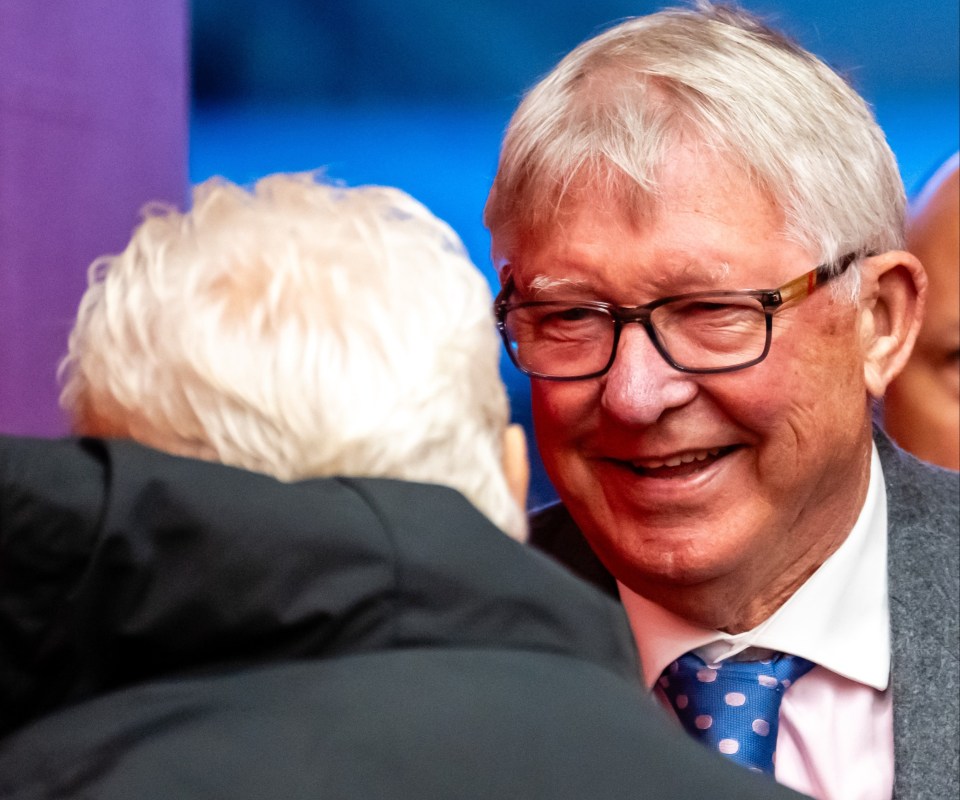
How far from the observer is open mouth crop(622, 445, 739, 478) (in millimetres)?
1635

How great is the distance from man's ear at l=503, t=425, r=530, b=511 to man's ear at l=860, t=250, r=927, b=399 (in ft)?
2.49

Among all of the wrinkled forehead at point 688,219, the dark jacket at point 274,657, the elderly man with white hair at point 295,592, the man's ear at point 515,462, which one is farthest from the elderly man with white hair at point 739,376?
the dark jacket at point 274,657

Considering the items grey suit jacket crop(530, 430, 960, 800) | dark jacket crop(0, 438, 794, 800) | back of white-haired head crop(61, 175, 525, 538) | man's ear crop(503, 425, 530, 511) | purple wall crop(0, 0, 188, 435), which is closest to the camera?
dark jacket crop(0, 438, 794, 800)

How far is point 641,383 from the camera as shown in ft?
5.11

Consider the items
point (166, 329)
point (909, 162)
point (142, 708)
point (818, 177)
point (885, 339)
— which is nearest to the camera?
point (142, 708)

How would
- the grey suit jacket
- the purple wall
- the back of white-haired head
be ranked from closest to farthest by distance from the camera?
the back of white-haired head → the grey suit jacket → the purple wall

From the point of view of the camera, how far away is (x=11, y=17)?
69.2 inches

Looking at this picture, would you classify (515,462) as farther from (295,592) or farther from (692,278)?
(692,278)

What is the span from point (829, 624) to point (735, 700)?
166 millimetres

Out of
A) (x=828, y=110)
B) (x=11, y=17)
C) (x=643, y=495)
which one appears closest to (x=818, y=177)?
(x=828, y=110)

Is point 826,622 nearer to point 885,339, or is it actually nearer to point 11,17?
point 885,339

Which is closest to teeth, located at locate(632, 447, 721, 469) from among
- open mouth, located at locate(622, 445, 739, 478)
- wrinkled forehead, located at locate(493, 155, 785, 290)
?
open mouth, located at locate(622, 445, 739, 478)

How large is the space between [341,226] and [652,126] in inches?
26.1

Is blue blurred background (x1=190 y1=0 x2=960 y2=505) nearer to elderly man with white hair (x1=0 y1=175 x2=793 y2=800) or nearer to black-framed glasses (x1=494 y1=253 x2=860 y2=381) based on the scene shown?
black-framed glasses (x1=494 y1=253 x2=860 y2=381)
